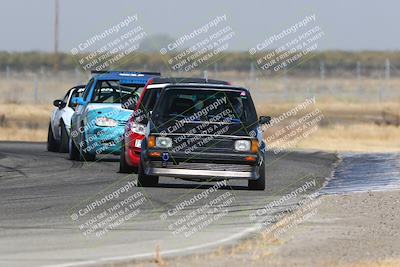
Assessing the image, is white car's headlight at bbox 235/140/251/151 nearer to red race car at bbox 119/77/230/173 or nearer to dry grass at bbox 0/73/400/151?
red race car at bbox 119/77/230/173

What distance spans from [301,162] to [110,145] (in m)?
4.88

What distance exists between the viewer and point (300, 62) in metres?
93.7

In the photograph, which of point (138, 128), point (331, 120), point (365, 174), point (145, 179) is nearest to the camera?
point (145, 179)

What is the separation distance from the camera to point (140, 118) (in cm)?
1853

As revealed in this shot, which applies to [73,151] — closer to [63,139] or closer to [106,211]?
[63,139]

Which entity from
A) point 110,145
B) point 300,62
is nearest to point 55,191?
point 110,145

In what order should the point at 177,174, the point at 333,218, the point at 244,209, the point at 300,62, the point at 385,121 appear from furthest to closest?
the point at 300,62
the point at 385,121
the point at 177,174
the point at 244,209
the point at 333,218

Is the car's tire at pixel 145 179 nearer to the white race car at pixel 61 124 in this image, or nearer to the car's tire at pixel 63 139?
the white race car at pixel 61 124

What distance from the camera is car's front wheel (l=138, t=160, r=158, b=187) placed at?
1714 cm

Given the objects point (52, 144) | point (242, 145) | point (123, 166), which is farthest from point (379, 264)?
point (52, 144)

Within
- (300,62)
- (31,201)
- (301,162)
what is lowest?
(300,62)

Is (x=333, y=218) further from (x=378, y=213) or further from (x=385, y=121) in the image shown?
(x=385, y=121)

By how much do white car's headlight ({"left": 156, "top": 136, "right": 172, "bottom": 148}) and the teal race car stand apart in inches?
133

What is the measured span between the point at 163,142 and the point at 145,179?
0.78 meters
